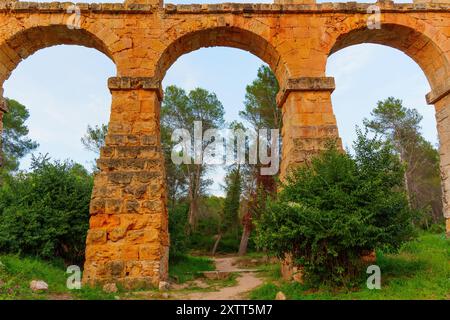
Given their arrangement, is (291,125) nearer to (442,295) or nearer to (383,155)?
(383,155)

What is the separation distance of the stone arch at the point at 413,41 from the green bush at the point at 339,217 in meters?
3.09

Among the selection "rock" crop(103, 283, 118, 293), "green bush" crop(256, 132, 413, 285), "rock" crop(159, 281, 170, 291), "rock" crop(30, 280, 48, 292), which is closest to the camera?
"green bush" crop(256, 132, 413, 285)

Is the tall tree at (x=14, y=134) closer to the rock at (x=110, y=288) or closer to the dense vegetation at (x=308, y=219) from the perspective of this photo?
A: the dense vegetation at (x=308, y=219)

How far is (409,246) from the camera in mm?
7062

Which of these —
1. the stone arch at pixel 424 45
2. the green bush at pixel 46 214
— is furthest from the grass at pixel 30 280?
the stone arch at pixel 424 45

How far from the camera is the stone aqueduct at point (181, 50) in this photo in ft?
20.3

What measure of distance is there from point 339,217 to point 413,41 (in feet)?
16.7

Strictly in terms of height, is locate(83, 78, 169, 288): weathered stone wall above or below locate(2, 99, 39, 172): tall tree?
below

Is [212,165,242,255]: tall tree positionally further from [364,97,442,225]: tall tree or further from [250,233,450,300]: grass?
[250,233,450,300]: grass

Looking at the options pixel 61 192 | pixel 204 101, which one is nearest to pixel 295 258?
pixel 61 192

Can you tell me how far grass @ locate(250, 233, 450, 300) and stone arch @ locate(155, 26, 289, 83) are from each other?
4.04 meters

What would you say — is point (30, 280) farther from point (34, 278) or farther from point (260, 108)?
point (260, 108)

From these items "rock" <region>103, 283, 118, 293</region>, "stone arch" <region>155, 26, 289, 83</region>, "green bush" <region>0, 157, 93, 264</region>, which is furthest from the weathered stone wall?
"green bush" <region>0, 157, 93, 264</region>

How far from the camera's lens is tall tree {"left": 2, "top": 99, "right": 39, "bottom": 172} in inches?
809
